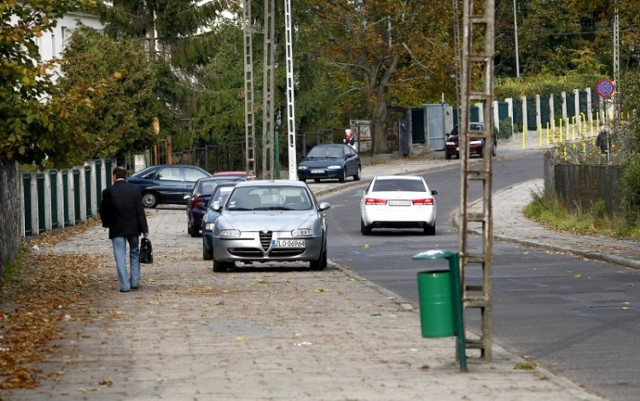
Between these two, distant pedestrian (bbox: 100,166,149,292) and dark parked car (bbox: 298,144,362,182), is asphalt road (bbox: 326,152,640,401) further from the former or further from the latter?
dark parked car (bbox: 298,144,362,182)

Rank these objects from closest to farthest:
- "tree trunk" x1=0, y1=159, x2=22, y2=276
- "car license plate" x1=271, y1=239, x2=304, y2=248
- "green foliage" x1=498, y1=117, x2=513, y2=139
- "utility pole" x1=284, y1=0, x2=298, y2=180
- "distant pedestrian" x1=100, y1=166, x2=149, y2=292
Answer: "distant pedestrian" x1=100, y1=166, x2=149, y2=292 → "car license plate" x1=271, y1=239, x2=304, y2=248 → "tree trunk" x1=0, y1=159, x2=22, y2=276 → "utility pole" x1=284, y1=0, x2=298, y2=180 → "green foliage" x1=498, y1=117, x2=513, y2=139

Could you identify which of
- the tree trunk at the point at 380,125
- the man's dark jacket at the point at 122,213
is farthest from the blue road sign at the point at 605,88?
the tree trunk at the point at 380,125

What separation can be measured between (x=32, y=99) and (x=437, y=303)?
10.1 meters

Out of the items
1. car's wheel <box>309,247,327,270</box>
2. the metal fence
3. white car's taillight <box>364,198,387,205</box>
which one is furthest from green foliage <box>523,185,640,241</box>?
car's wheel <box>309,247,327,270</box>

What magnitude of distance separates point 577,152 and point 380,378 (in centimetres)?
3150

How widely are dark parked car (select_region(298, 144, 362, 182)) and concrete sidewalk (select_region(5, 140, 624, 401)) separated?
42773mm

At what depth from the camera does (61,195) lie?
42.3m

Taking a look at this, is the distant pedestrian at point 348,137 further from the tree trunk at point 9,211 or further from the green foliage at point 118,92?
the tree trunk at point 9,211

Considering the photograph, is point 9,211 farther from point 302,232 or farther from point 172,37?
point 172,37

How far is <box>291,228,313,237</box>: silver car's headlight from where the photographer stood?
986 inches

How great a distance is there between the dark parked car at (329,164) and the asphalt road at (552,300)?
26391 millimetres

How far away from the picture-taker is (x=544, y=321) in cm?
1677

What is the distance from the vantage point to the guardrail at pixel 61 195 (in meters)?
37.7

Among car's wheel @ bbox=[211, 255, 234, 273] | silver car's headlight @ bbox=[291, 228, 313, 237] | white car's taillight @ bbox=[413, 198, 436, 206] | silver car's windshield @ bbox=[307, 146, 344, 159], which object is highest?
silver car's windshield @ bbox=[307, 146, 344, 159]
